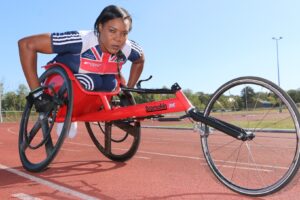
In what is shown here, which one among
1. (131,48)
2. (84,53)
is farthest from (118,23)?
(131,48)

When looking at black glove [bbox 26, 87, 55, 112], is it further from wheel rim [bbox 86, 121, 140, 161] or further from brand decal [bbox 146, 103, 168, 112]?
brand decal [bbox 146, 103, 168, 112]

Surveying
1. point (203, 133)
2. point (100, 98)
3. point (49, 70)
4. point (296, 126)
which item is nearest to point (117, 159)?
point (100, 98)

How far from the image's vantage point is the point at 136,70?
17.7 feet

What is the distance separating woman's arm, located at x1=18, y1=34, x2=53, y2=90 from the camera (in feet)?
14.1

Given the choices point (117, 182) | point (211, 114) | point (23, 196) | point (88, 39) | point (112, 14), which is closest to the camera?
point (23, 196)

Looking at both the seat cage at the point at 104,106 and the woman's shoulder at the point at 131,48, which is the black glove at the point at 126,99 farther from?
the woman's shoulder at the point at 131,48

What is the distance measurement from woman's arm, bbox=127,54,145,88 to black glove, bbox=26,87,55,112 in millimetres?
1350

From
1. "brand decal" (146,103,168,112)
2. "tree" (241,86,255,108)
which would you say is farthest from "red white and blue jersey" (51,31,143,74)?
"tree" (241,86,255,108)

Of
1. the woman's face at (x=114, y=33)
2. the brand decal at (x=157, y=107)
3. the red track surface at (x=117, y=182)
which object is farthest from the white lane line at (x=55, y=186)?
the woman's face at (x=114, y=33)

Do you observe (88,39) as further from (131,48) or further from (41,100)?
(41,100)

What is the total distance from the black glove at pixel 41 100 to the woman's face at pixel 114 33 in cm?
93

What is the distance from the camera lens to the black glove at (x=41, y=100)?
4461 millimetres

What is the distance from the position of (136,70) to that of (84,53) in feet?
3.34

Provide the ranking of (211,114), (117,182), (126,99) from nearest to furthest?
1. (211,114)
2. (117,182)
3. (126,99)
